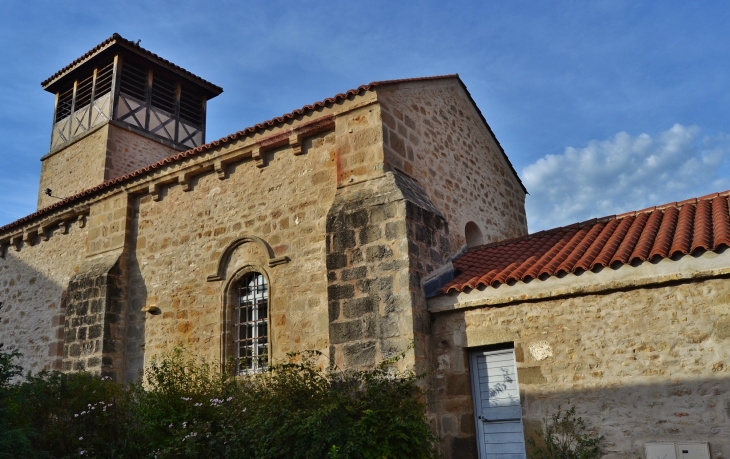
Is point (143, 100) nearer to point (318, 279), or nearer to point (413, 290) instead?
point (318, 279)

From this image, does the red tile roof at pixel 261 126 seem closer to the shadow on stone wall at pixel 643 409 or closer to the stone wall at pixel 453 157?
the stone wall at pixel 453 157

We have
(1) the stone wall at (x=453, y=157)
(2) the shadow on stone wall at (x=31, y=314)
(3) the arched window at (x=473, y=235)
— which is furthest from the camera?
(2) the shadow on stone wall at (x=31, y=314)

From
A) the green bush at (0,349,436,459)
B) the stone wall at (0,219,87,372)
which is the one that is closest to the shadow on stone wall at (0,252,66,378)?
the stone wall at (0,219,87,372)

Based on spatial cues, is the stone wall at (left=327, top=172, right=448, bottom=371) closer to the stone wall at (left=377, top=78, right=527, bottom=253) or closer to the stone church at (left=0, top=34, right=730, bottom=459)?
the stone church at (left=0, top=34, right=730, bottom=459)

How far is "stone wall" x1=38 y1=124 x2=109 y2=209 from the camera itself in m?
15.9

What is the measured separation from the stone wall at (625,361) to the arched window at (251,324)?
3113 mm

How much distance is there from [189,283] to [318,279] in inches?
104

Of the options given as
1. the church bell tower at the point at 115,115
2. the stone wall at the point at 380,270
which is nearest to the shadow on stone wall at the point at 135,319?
the stone wall at the point at 380,270

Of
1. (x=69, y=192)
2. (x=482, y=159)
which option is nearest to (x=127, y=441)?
(x=482, y=159)

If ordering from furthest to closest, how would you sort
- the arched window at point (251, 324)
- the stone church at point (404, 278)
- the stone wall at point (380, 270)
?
the arched window at point (251, 324), the stone wall at point (380, 270), the stone church at point (404, 278)

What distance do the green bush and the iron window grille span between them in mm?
289

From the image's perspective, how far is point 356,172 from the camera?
802cm

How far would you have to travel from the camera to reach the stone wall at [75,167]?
1587 centimetres

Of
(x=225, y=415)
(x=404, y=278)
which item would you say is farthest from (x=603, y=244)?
(x=225, y=415)
